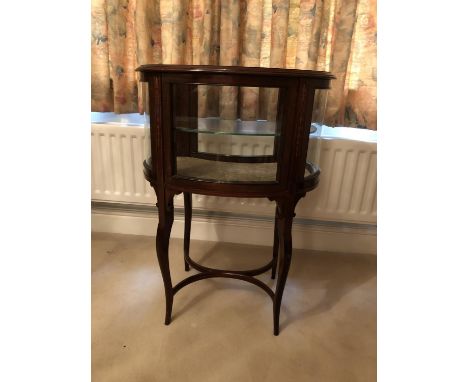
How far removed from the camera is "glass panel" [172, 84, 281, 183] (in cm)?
108

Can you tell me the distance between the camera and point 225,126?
1.21m

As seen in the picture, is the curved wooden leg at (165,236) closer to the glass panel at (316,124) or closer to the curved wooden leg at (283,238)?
the curved wooden leg at (283,238)

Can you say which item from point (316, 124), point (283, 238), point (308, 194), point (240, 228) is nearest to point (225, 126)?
point (316, 124)

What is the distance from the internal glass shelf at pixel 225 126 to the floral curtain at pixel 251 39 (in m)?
0.51

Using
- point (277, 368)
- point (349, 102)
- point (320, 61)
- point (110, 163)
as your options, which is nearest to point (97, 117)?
point (110, 163)

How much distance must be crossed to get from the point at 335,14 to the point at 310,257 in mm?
1225

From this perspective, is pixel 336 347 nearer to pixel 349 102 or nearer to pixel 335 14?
pixel 349 102

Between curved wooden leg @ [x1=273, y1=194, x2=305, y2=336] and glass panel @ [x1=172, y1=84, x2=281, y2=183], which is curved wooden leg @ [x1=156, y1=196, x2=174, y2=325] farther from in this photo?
curved wooden leg @ [x1=273, y1=194, x2=305, y2=336]

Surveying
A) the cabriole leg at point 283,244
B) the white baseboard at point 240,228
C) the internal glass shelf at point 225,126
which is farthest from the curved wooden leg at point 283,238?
the white baseboard at point 240,228

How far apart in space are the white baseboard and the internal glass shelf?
0.83 metres

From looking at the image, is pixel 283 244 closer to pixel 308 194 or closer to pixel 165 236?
pixel 165 236

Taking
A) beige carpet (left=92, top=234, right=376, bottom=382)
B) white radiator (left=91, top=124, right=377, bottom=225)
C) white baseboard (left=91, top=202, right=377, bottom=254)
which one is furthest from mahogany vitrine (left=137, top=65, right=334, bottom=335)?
white baseboard (left=91, top=202, right=377, bottom=254)

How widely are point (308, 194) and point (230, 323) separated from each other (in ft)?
2.51
